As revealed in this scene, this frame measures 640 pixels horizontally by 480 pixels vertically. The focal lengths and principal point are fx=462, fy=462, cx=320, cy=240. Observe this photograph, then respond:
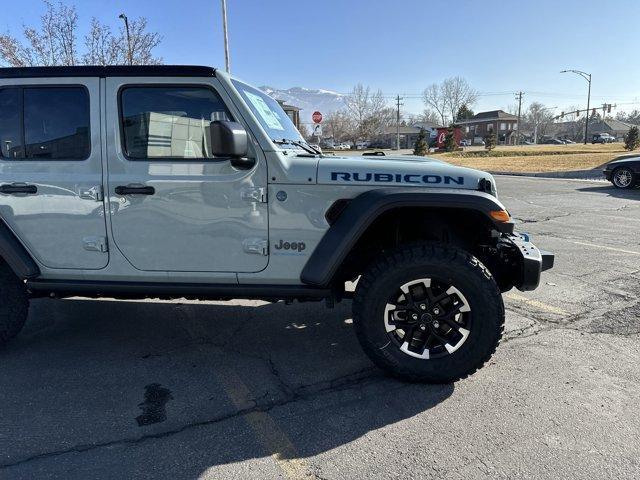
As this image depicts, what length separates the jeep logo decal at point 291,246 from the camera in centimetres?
303

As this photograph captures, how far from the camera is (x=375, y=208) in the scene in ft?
9.21

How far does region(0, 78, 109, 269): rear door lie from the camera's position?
310 cm

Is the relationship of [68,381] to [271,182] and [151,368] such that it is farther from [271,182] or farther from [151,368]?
[271,182]

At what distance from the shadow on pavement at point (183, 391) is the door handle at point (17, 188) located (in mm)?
1269

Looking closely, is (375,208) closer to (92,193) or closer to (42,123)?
(92,193)

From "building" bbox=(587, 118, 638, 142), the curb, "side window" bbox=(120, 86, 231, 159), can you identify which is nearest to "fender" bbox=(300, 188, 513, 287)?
"side window" bbox=(120, 86, 231, 159)

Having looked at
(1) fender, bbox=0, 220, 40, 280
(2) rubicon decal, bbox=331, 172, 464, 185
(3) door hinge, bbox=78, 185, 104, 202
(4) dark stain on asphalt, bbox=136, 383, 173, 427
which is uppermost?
(2) rubicon decal, bbox=331, 172, 464, 185

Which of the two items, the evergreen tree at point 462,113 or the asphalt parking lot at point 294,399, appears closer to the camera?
the asphalt parking lot at point 294,399

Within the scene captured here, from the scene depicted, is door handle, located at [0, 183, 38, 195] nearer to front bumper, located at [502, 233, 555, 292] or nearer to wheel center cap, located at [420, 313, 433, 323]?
wheel center cap, located at [420, 313, 433, 323]

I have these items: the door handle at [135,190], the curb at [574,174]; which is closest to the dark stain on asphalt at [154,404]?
the door handle at [135,190]

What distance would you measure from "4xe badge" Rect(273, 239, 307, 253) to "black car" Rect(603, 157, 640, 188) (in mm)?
13778

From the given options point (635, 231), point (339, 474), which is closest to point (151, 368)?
point (339, 474)

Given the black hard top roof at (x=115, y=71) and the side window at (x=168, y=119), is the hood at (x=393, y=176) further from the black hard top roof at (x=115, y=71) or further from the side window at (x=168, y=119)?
the black hard top roof at (x=115, y=71)

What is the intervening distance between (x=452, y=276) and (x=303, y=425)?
4.16 feet
